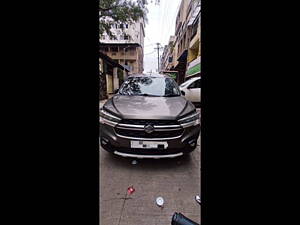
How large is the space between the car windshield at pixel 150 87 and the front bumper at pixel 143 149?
3.39ft

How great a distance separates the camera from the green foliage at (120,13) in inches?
412

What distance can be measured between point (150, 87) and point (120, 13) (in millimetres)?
9392

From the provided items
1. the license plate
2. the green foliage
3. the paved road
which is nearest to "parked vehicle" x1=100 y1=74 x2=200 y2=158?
the license plate

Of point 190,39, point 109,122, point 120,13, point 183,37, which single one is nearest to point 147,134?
point 109,122

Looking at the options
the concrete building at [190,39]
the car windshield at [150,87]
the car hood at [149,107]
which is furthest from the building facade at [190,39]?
the car hood at [149,107]

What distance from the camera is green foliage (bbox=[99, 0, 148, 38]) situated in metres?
Answer: 10.5

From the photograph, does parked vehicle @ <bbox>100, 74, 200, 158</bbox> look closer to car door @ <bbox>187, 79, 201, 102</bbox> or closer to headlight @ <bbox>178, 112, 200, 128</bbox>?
headlight @ <bbox>178, 112, 200, 128</bbox>

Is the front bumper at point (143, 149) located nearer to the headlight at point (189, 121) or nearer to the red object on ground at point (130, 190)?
the headlight at point (189, 121)

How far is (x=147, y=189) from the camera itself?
7.02ft
